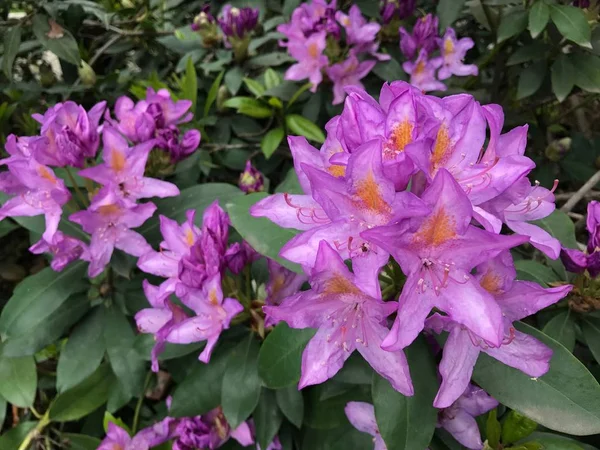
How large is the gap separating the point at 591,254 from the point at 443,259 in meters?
0.41

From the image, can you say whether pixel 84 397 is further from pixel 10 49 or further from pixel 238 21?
pixel 238 21

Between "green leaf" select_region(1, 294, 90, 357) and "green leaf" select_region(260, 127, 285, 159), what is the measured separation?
656 mm

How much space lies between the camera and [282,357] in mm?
931

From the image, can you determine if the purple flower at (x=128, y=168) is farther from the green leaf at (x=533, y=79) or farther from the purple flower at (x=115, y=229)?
the green leaf at (x=533, y=79)

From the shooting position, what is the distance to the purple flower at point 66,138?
3.50 ft

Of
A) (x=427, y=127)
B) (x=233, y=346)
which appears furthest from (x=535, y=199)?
(x=233, y=346)

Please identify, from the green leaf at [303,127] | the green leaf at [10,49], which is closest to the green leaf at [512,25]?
the green leaf at [303,127]

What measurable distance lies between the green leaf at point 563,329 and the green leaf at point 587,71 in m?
0.80

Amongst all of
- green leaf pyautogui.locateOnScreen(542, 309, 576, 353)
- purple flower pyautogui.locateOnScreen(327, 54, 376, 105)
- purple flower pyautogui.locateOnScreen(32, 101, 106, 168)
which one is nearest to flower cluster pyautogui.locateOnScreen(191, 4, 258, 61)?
purple flower pyautogui.locateOnScreen(327, 54, 376, 105)

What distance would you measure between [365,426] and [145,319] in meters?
0.49

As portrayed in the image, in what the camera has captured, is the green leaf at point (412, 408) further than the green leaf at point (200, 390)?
No

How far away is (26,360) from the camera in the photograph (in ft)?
4.43

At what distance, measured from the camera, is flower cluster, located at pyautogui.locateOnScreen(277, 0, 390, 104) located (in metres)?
1.52

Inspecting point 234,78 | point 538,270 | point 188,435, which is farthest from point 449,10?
point 188,435
